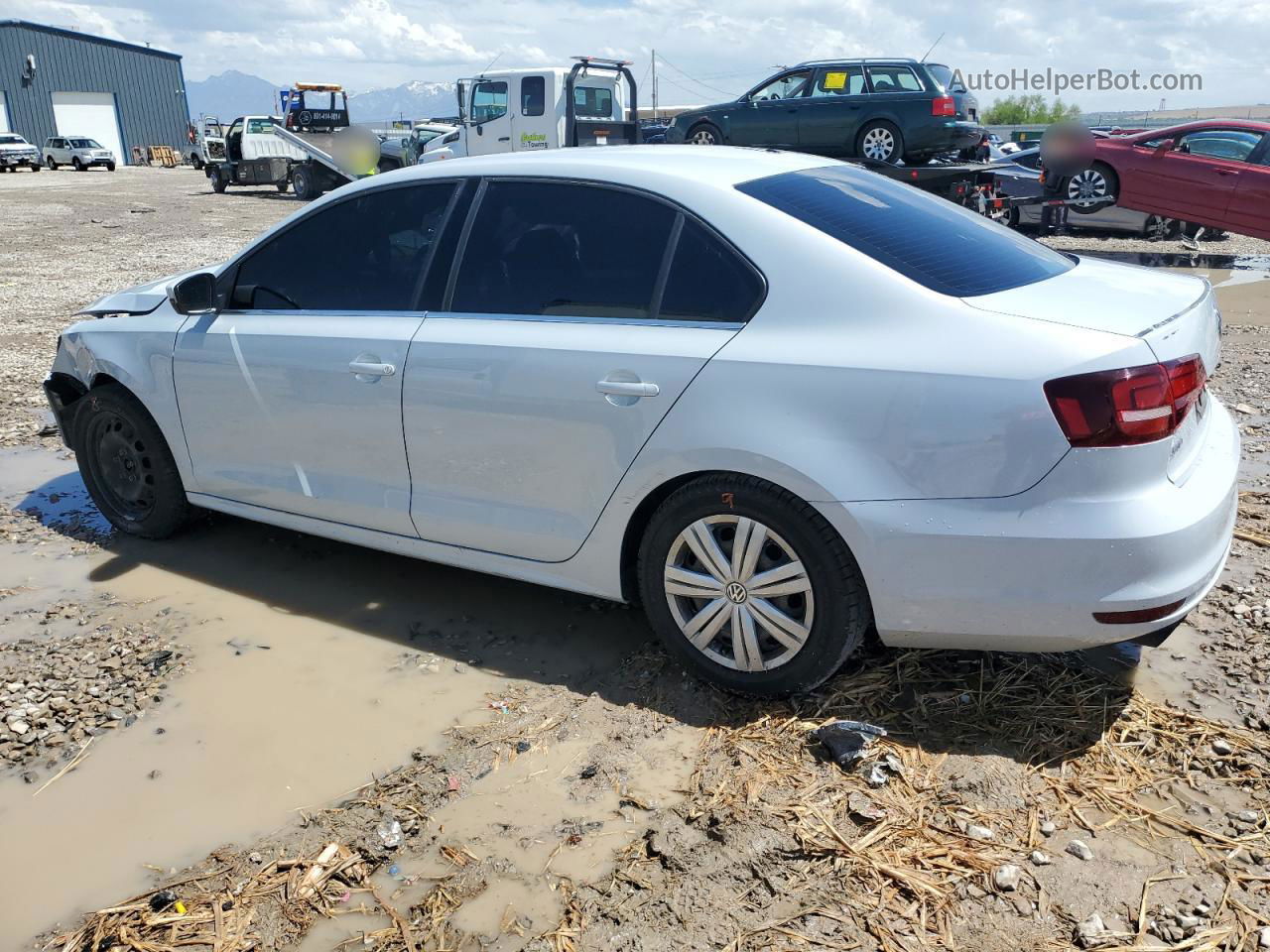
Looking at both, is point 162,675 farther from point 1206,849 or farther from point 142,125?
A: point 142,125

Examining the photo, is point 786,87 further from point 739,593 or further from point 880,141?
point 739,593

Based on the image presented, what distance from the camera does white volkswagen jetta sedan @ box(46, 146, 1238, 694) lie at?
2732 mm

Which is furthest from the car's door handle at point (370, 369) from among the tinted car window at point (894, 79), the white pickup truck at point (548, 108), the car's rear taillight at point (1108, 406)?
the white pickup truck at point (548, 108)

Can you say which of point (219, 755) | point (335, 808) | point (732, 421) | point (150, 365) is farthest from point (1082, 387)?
point (150, 365)

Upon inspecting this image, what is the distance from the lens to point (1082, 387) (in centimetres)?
264

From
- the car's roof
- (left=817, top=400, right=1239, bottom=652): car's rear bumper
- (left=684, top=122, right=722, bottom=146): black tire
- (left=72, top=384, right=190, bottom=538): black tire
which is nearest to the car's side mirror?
(left=72, top=384, right=190, bottom=538): black tire

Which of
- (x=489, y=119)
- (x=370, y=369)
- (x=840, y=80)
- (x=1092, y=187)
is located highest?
(x=840, y=80)

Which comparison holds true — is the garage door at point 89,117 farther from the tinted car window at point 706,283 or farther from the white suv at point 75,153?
the tinted car window at point 706,283

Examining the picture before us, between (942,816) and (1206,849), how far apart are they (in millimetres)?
633

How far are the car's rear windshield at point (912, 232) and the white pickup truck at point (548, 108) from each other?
1596cm

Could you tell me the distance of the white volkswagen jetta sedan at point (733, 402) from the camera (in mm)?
2732

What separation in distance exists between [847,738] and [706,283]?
1423 mm

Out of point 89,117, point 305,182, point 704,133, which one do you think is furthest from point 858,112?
point 89,117

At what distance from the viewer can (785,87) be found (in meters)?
14.9
